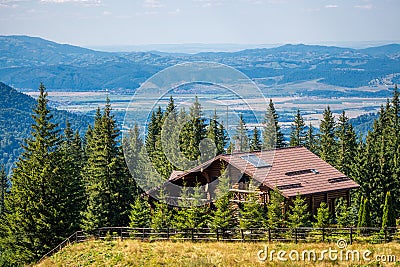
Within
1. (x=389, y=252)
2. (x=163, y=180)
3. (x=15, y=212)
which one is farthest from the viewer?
(x=15, y=212)

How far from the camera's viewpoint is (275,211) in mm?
35469

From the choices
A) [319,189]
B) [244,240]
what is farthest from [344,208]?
[244,240]

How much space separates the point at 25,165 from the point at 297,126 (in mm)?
38894

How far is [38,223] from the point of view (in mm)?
44688

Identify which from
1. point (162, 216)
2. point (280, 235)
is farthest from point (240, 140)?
point (280, 235)

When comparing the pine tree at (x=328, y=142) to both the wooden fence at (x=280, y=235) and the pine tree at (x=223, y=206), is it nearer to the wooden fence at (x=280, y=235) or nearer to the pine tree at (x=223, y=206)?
the pine tree at (x=223, y=206)

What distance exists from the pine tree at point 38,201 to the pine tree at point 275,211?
56.4 ft

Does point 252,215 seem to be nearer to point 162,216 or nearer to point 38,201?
point 162,216

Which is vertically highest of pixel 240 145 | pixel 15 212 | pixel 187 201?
pixel 240 145

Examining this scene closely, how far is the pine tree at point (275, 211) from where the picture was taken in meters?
35.2

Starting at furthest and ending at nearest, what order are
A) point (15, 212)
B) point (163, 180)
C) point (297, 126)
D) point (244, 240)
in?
point (297, 126)
point (15, 212)
point (163, 180)
point (244, 240)

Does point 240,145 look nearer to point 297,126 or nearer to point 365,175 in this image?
point 365,175

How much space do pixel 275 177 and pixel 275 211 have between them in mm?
3951

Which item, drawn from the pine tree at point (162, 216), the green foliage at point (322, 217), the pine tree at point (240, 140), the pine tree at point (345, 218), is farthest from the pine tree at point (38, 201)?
the pine tree at point (345, 218)
